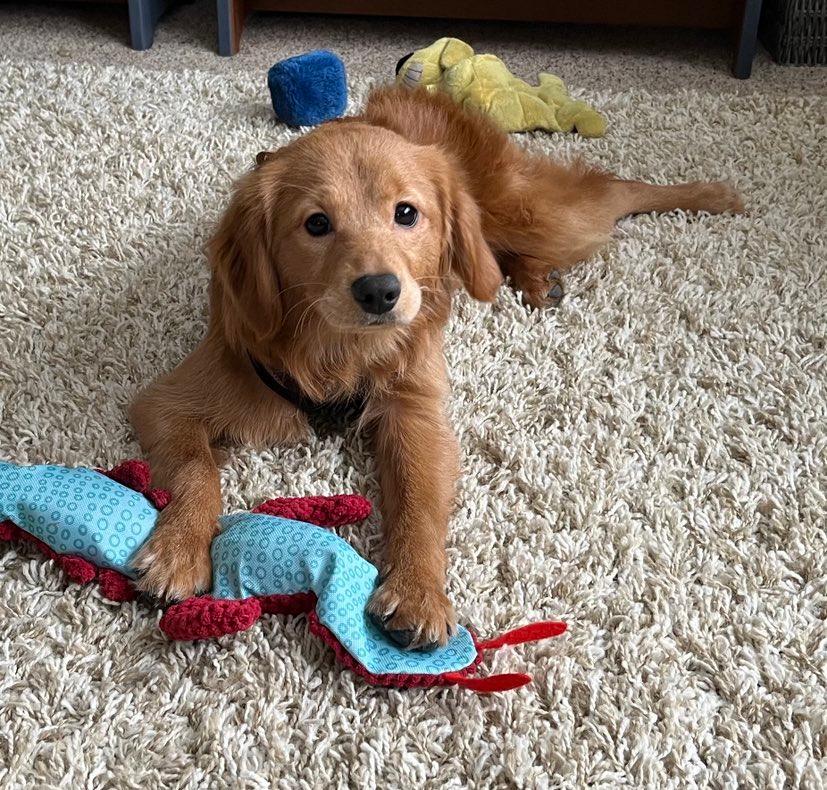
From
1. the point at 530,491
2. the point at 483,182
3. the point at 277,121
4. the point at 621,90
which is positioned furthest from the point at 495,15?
the point at 530,491

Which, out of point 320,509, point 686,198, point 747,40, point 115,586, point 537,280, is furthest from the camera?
point 747,40

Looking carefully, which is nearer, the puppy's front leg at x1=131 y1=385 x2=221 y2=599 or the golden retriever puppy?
the puppy's front leg at x1=131 y1=385 x2=221 y2=599

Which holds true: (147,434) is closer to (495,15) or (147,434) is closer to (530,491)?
(530,491)

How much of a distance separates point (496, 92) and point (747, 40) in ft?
4.45

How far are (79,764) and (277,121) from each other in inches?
98.0

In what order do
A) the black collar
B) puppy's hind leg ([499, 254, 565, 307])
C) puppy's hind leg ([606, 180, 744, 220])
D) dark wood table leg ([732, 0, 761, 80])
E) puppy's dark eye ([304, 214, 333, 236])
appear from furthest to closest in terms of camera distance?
dark wood table leg ([732, 0, 761, 80]) → puppy's hind leg ([606, 180, 744, 220]) → puppy's hind leg ([499, 254, 565, 307]) → the black collar → puppy's dark eye ([304, 214, 333, 236])

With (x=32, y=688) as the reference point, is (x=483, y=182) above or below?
above

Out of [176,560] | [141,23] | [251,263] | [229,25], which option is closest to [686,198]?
[251,263]

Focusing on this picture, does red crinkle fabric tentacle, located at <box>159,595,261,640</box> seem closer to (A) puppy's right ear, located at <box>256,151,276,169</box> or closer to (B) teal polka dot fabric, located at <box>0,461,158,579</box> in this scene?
(B) teal polka dot fabric, located at <box>0,461,158,579</box>

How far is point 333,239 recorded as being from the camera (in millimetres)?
1666

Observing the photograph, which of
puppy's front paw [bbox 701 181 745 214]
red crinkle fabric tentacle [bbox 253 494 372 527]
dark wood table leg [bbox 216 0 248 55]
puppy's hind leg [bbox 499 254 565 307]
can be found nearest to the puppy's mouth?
red crinkle fabric tentacle [bbox 253 494 372 527]

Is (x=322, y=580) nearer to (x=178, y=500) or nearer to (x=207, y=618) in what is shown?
(x=207, y=618)

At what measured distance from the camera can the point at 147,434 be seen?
1.78 metres

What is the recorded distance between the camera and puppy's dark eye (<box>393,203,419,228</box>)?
1734 mm
